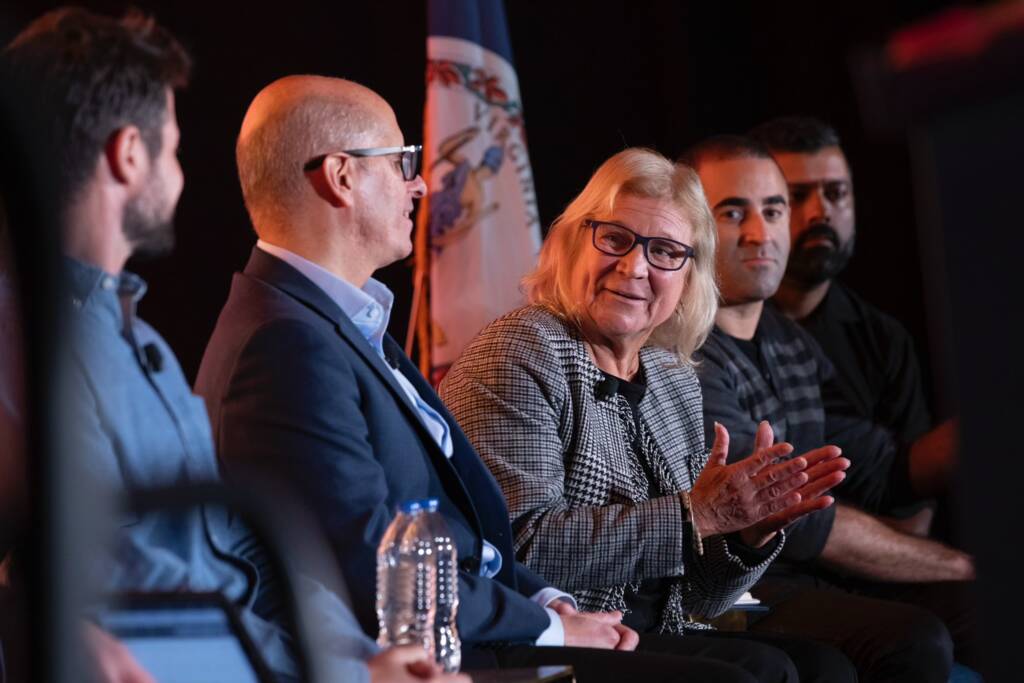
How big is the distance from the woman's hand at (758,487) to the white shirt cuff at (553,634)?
0.41 m

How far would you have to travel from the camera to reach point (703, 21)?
4.40 meters

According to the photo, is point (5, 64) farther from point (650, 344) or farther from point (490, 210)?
point (490, 210)

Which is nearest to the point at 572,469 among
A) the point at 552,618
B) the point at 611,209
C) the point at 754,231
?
the point at 552,618

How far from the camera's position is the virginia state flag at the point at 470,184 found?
3.33 m

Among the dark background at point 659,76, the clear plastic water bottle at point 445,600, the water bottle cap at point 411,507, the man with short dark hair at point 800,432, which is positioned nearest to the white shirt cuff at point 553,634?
the clear plastic water bottle at point 445,600

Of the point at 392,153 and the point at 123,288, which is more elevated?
the point at 392,153

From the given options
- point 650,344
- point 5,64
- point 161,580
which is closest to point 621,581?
point 650,344

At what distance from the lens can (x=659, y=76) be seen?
4344 mm

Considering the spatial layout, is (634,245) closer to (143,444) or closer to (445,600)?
(445,600)

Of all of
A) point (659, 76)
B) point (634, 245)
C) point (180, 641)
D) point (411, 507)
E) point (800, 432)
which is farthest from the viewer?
point (659, 76)

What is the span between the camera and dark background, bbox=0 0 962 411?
3832 millimetres

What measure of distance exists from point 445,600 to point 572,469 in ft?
2.21

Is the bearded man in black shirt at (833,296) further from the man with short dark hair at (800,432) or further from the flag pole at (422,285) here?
the flag pole at (422,285)

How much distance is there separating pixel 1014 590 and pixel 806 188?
3001 millimetres
